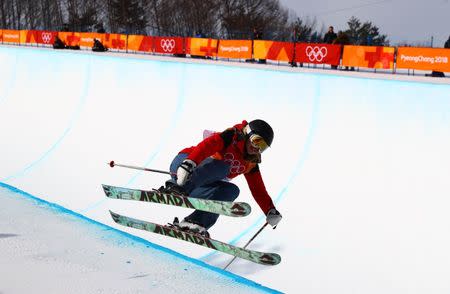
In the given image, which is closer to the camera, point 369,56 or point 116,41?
point 369,56

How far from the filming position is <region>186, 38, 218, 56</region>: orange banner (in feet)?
77.8

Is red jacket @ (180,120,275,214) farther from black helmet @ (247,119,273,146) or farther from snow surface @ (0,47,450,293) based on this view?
snow surface @ (0,47,450,293)

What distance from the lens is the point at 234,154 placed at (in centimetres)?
477

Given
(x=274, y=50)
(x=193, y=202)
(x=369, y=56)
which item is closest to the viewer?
(x=193, y=202)

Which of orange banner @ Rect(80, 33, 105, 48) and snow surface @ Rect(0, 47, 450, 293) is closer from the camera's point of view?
snow surface @ Rect(0, 47, 450, 293)

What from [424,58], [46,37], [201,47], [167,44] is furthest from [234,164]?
[46,37]

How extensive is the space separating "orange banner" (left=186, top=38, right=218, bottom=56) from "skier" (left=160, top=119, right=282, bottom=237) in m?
18.9

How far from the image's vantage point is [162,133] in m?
7.63

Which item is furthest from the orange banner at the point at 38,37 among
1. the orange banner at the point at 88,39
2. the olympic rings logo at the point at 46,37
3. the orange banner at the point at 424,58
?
the orange banner at the point at 424,58

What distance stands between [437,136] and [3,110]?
8.69m

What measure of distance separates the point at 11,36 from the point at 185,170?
122 ft

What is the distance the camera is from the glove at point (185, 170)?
450 cm

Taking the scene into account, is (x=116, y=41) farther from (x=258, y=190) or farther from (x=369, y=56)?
(x=258, y=190)

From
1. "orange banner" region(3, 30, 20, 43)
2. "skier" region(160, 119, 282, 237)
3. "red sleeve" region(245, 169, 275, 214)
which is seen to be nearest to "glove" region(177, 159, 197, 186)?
"skier" region(160, 119, 282, 237)
